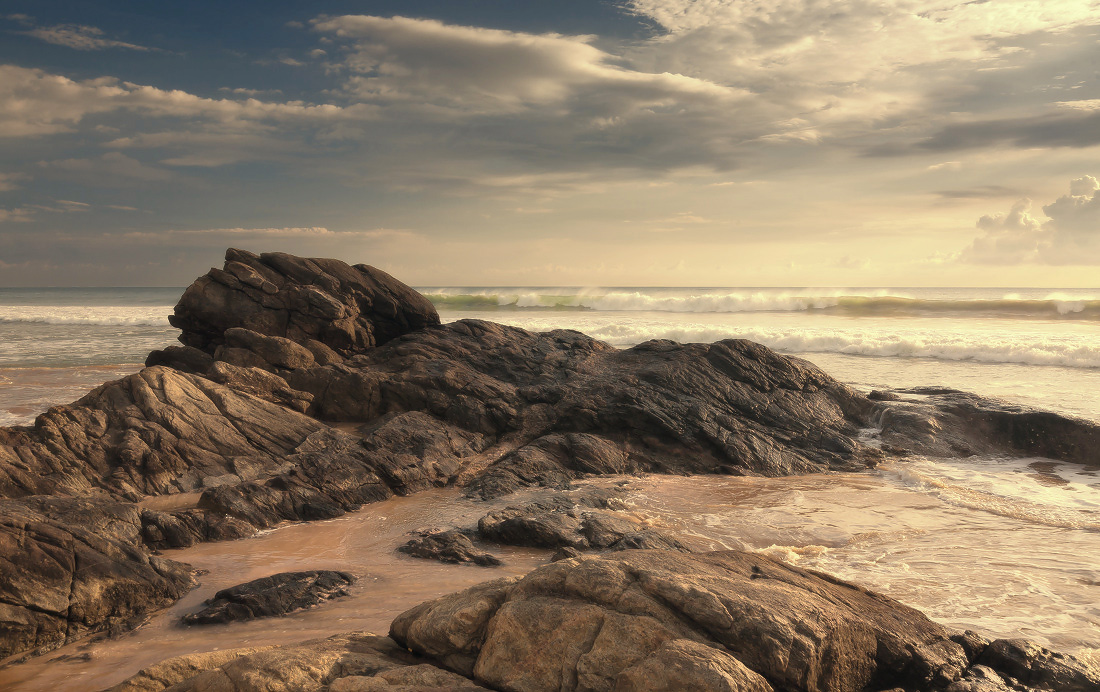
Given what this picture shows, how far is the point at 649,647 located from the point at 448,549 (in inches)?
155

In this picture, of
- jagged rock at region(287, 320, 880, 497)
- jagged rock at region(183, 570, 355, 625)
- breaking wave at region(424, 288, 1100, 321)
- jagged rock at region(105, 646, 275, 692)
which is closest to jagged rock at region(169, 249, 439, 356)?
jagged rock at region(287, 320, 880, 497)

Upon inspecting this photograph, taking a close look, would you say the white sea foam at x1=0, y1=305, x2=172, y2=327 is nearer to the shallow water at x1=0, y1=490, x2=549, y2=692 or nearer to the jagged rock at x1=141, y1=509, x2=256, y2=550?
the jagged rock at x1=141, y1=509, x2=256, y2=550

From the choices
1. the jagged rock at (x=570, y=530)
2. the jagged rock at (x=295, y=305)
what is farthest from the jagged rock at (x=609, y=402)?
the jagged rock at (x=570, y=530)

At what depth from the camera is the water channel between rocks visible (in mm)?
5023

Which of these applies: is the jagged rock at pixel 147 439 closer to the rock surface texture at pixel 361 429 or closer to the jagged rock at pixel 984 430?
the rock surface texture at pixel 361 429

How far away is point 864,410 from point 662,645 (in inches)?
446

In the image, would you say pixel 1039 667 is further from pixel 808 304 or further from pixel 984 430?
pixel 808 304

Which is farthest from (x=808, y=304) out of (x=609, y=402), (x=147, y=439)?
(x=147, y=439)

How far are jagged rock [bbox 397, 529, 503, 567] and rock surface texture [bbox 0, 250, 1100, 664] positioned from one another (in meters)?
0.45

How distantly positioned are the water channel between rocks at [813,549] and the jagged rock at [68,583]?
0.64 feet

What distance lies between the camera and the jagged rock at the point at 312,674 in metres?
3.31

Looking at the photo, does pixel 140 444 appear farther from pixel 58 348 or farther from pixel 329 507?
pixel 58 348

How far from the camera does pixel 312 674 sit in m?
3.43

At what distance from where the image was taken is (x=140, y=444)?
8852mm
